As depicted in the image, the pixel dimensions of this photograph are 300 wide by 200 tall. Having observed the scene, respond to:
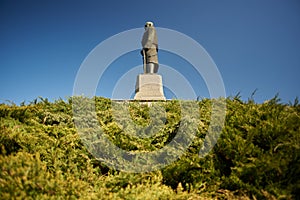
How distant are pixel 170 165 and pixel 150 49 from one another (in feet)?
40.6

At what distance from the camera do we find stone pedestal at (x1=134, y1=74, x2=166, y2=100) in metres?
13.0

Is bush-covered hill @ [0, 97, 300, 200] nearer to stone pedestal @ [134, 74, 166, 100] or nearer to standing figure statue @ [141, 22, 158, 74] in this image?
stone pedestal @ [134, 74, 166, 100]

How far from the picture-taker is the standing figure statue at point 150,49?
1481cm

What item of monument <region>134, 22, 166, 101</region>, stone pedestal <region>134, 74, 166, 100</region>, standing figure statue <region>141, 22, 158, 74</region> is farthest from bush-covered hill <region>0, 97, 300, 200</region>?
standing figure statue <region>141, 22, 158, 74</region>

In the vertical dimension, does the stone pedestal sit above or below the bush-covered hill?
above

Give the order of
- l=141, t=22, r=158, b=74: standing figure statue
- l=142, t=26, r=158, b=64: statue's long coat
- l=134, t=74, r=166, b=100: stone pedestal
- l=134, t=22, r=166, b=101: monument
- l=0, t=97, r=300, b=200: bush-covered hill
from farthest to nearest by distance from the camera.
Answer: l=142, t=26, r=158, b=64: statue's long coat
l=141, t=22, r=158, b=74: standing figure statue
l=134, t=22, r=166, b=101: monument
l=134, t=74, r=166, b=100: stone pedestal
l=0, t=97, r=300, b=200: bush-covered hill

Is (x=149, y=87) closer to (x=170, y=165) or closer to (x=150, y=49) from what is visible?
(x=150, y=49)

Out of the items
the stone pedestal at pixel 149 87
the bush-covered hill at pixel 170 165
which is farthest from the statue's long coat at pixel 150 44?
the bush-covered hill at pixel 170 165

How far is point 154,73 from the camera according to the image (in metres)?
14.4

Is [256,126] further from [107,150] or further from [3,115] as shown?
[3,115]

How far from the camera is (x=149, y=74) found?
46.2 ft

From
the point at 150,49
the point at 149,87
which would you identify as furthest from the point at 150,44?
the point at 149,87

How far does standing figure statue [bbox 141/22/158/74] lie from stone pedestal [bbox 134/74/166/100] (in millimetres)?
897

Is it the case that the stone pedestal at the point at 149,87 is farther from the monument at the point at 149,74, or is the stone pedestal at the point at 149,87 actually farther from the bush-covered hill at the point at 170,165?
the bush-covered hill at the point at 170,165
